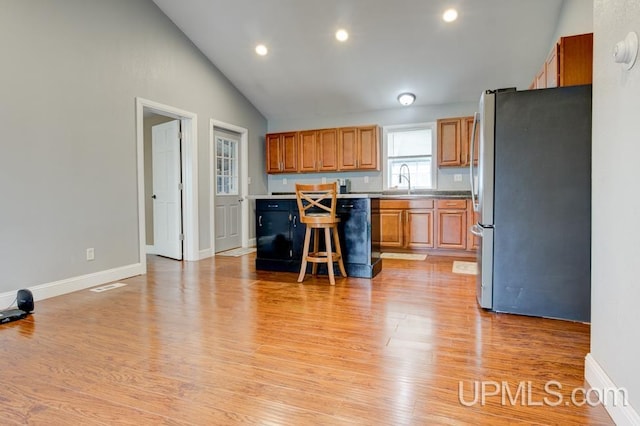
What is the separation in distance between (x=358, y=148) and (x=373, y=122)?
1.82 feet

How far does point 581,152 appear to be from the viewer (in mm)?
2387

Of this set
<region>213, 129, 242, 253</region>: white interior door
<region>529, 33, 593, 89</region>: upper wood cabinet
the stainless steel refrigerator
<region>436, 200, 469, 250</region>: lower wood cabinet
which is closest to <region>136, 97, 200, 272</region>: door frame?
<region>213, 129, 242, 253</region>: white interior door

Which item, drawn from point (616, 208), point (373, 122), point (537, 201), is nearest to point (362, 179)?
point (373, 122)

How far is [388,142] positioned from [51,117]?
4.59 m

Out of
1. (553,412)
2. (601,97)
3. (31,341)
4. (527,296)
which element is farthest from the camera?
(527,296)

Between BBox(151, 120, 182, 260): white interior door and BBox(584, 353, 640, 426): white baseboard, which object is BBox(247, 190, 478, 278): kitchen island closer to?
BBox(151, 120, 182, 260): white interior door

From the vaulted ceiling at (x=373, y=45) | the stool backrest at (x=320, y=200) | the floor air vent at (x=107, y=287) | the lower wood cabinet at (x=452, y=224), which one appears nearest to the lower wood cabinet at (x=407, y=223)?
the lower wood cabinet at (x=452, y=224)

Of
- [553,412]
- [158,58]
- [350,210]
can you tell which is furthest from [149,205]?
[553,412]

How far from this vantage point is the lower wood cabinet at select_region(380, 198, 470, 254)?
5.09 meters

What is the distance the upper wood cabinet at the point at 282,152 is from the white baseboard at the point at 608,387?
17.1 ft

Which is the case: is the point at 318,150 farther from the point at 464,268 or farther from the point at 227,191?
the point at 464,268

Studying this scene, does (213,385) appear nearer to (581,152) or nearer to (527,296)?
(527,296)

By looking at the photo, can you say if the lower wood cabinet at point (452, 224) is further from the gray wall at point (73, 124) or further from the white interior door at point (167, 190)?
the gray wall at point (73, 124)

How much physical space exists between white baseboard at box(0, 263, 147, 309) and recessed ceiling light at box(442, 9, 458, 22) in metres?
4.47
